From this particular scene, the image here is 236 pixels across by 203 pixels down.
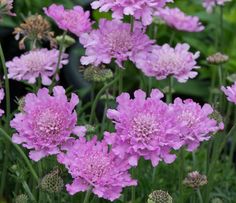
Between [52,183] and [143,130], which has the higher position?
[143,130]

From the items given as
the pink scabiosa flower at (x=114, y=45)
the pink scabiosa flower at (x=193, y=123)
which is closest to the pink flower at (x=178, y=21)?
the pink scabiosa flower at (x=114, y=45)

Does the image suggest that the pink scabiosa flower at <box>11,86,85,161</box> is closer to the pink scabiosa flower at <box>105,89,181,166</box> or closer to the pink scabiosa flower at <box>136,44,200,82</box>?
the pink scabiosa flower at <box>105,89,181,166</box>

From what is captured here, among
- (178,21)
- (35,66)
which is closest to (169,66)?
(35,66)

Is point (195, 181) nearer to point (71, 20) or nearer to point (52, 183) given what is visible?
point (52, 183)

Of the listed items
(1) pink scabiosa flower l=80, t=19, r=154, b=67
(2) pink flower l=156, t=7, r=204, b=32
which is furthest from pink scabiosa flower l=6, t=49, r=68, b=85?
(2) pink flower l=156, t=7, r=204, b=32

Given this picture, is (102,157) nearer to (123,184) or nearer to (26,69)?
(123,184)

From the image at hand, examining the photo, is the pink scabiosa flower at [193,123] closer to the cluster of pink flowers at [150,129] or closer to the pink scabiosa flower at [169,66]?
the cluster of pink flowers at [150,129]
